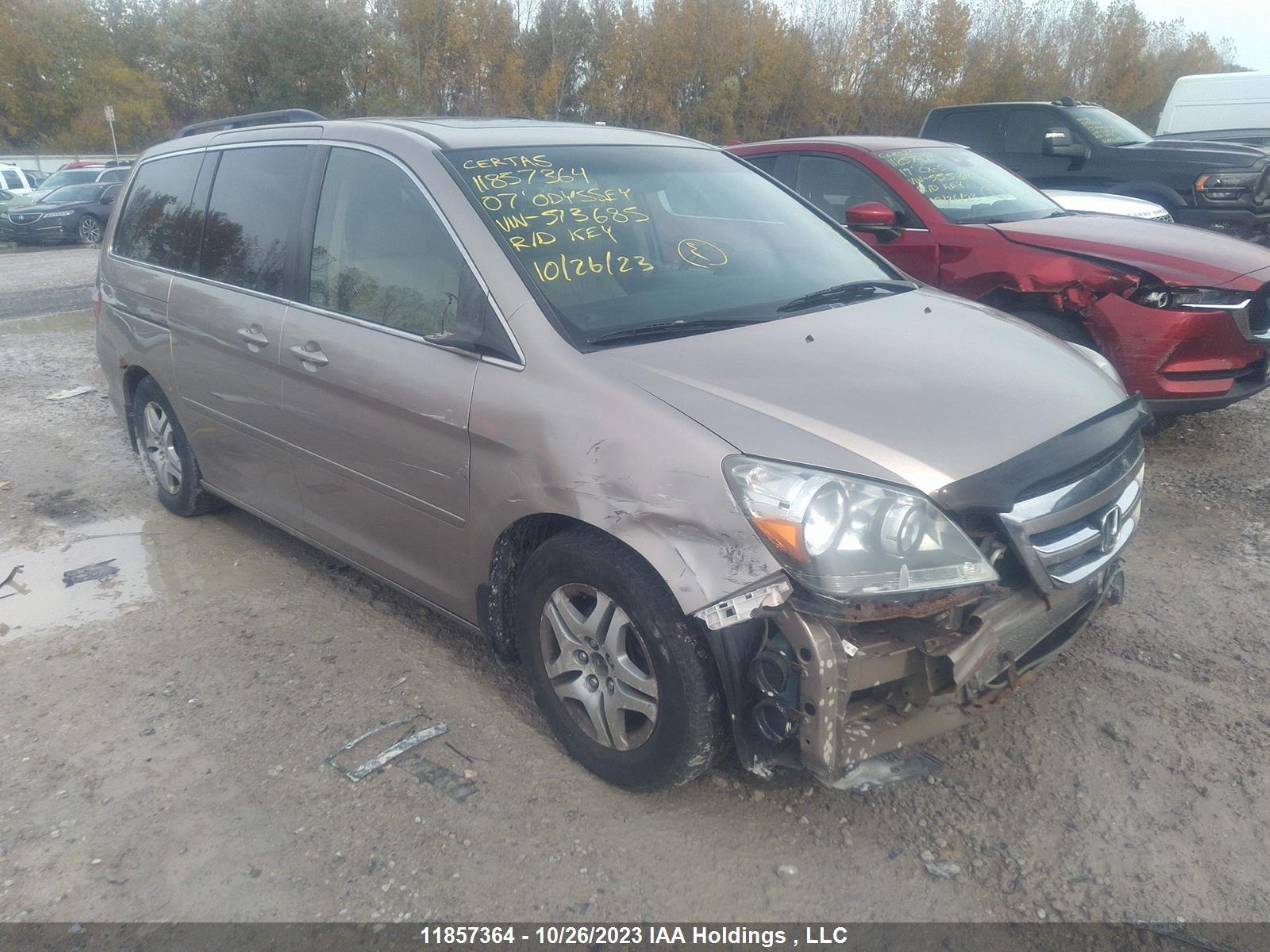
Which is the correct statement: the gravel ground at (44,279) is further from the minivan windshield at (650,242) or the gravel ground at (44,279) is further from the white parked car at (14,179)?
the minivan windshield at (650,242)

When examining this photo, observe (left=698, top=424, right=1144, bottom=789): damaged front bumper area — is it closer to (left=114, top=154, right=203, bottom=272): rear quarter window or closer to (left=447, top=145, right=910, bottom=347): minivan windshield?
(left=447, top=145, right=910, bottom=347): minivan windshield

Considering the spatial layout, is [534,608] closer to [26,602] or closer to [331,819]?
[331,819]

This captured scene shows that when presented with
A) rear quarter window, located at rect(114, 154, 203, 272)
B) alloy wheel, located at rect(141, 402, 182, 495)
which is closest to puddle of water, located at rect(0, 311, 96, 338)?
rear quarter window, located at rect(114, 154, 203, 272)

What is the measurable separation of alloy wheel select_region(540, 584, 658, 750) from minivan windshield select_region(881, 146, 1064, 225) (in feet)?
13.3

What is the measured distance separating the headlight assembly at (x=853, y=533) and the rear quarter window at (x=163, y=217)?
124 inches

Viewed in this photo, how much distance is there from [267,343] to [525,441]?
1.50m

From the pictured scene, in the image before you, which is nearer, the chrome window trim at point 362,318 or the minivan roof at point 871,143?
the chrome window trim at point 362,318

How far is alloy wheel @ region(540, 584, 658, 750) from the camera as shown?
259 centimetres

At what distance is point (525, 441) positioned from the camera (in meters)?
2.71

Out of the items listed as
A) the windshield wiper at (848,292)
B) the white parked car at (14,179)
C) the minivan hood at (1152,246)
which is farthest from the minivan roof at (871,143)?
the white parked car at (14,179)

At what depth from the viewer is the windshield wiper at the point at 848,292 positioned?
3252 millimetres

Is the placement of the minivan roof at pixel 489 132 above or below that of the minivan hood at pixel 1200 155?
above

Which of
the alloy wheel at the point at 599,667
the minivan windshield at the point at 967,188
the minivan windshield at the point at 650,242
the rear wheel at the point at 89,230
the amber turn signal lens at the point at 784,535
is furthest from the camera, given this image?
the rear wheel at the point at 89,230

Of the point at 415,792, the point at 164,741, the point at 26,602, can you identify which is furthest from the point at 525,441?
the point at 26,602
